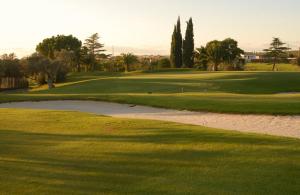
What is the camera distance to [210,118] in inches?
696

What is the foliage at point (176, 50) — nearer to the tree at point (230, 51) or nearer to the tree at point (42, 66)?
the tree at point (230, 51)

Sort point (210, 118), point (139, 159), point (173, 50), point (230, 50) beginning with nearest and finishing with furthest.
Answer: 1. point (139, 159)
2. point (210, 118)
3. point (230, 50)
4. point (173, 50)

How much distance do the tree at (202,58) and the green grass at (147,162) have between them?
68937mm

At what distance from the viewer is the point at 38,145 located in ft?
38.7

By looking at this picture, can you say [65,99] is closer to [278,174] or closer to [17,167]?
[17,167]

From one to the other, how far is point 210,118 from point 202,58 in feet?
216

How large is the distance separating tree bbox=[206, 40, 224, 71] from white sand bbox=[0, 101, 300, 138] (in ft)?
177

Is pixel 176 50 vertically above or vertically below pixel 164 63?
above

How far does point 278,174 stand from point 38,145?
261 inches

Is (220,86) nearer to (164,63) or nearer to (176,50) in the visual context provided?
(176,50)

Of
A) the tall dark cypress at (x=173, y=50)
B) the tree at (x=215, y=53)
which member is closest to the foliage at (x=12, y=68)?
the tall dark cypress at (x=173, y=50)

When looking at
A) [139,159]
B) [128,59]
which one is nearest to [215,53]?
[128,59]

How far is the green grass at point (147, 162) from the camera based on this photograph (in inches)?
309

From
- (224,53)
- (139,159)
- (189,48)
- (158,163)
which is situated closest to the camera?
(158,163)
